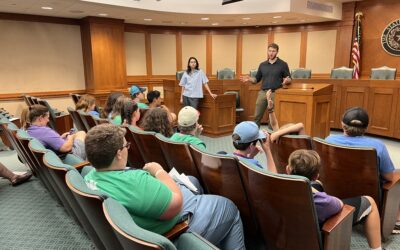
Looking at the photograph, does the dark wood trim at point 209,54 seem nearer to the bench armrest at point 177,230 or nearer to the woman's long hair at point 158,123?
the woman's long hair at point 158,123

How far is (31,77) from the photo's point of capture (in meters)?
6.88

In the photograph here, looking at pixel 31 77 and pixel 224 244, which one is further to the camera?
pixel 31 77

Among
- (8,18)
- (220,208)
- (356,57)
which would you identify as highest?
(8,18)

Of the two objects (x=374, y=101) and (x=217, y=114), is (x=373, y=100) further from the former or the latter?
(x=217, y=114)

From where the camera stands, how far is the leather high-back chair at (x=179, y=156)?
6.24 feet

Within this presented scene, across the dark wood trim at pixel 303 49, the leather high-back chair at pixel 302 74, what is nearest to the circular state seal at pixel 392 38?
the dark wood trim at pixel 303 49

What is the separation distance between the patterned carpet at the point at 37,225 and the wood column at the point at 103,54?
4250 millimetres

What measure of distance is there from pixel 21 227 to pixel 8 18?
224 inches

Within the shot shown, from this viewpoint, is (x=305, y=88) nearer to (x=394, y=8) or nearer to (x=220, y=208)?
(x=220, y=208)

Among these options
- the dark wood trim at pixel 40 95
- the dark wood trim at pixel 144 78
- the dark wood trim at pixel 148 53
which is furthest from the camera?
the dark wood trim at pixel 148 53

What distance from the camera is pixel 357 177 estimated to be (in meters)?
1.93

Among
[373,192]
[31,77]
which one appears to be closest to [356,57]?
[373,192]

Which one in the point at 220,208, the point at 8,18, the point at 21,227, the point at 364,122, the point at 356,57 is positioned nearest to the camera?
the point at 220,208

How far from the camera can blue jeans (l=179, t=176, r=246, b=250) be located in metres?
1.46
